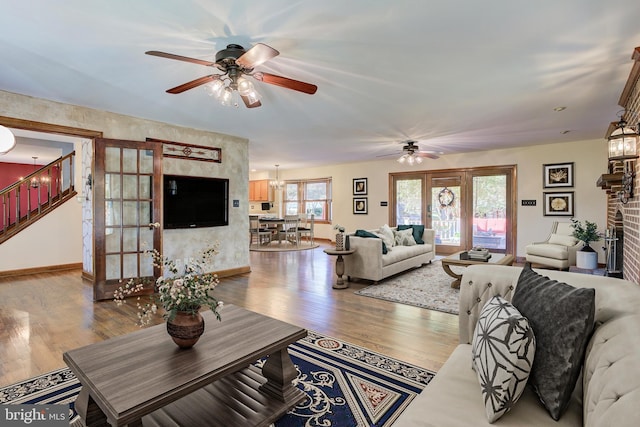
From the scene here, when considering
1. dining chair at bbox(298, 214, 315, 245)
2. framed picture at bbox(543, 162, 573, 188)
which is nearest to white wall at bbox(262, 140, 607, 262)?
framed picture at bbox(543, 162, 573, 188)

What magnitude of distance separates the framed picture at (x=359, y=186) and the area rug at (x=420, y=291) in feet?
12.6

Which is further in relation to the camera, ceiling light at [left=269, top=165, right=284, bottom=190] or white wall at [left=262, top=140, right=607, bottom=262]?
ceiling light at [left=269, top=165, right=284, bottom=190]

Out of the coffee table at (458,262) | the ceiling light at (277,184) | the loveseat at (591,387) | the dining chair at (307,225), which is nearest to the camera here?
the loveseat at (591,387)

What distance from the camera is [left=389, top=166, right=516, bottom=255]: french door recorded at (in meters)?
6.98

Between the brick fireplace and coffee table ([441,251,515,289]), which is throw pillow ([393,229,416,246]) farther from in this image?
the brick fireplace

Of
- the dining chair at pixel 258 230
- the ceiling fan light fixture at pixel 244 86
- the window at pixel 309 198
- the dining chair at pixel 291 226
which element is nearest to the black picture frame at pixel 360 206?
the window at pixel 309 198

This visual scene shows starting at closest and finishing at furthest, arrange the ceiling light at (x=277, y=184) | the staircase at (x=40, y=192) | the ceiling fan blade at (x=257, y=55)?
1. the ceiling fan blade at (x=257, y=55)
2. the staircase at (x=40, y=192)
3. the ceiling light at (x=277, y=184)

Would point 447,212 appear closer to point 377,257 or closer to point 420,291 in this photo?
point 377,257

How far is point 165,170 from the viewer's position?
15.6 ft

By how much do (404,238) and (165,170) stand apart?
4107mm

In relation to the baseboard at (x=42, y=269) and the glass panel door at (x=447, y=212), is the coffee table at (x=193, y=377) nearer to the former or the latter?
the baseboard at (x=42, y=269)

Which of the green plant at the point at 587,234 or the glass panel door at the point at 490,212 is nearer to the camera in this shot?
the green plant at the point at 587,234

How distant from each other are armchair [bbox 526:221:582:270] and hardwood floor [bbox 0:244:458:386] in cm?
332

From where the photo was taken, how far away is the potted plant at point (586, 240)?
17.0 ft
